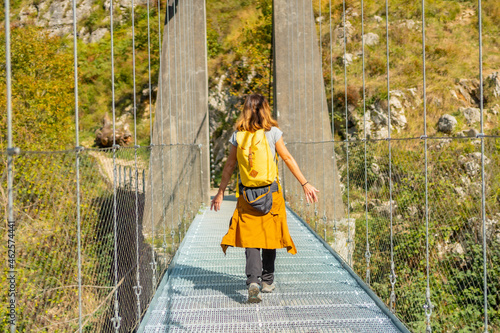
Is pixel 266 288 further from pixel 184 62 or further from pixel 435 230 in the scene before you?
pixel 184 62

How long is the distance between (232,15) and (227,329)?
572 inches

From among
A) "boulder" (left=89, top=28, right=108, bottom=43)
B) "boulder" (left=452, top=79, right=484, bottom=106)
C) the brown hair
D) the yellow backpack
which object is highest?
"boulder" (left=89, top=28, right=108, bottom=43)

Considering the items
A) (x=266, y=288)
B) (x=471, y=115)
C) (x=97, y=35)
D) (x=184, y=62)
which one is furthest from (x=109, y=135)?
(x=266, y=288)

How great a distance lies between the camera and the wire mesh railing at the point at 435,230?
2.75m

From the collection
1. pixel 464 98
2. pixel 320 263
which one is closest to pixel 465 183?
pixel 320 263

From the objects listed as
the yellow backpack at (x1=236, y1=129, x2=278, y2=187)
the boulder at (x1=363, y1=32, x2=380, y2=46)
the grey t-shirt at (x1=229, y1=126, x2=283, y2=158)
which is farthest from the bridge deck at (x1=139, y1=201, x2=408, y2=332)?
the boulder at (x1=363, y1=32, x2=380, y2=46)

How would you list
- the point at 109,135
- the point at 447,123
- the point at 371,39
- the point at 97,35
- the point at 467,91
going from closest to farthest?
the point at 447,123 → the point at 467,91 → the point at 371,39 → the point at 109,135 → the point at 97,35

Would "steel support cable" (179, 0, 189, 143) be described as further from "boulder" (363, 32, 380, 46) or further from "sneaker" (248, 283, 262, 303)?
"boulder" (363, 32, 380, 46)

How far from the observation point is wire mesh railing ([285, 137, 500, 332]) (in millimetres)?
2748

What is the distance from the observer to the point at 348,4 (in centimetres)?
1232

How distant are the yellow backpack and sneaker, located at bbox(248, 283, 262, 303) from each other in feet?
1.66

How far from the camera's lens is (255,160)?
2125 mm

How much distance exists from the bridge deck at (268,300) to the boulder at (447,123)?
5447 mm

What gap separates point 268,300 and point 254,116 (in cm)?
96
